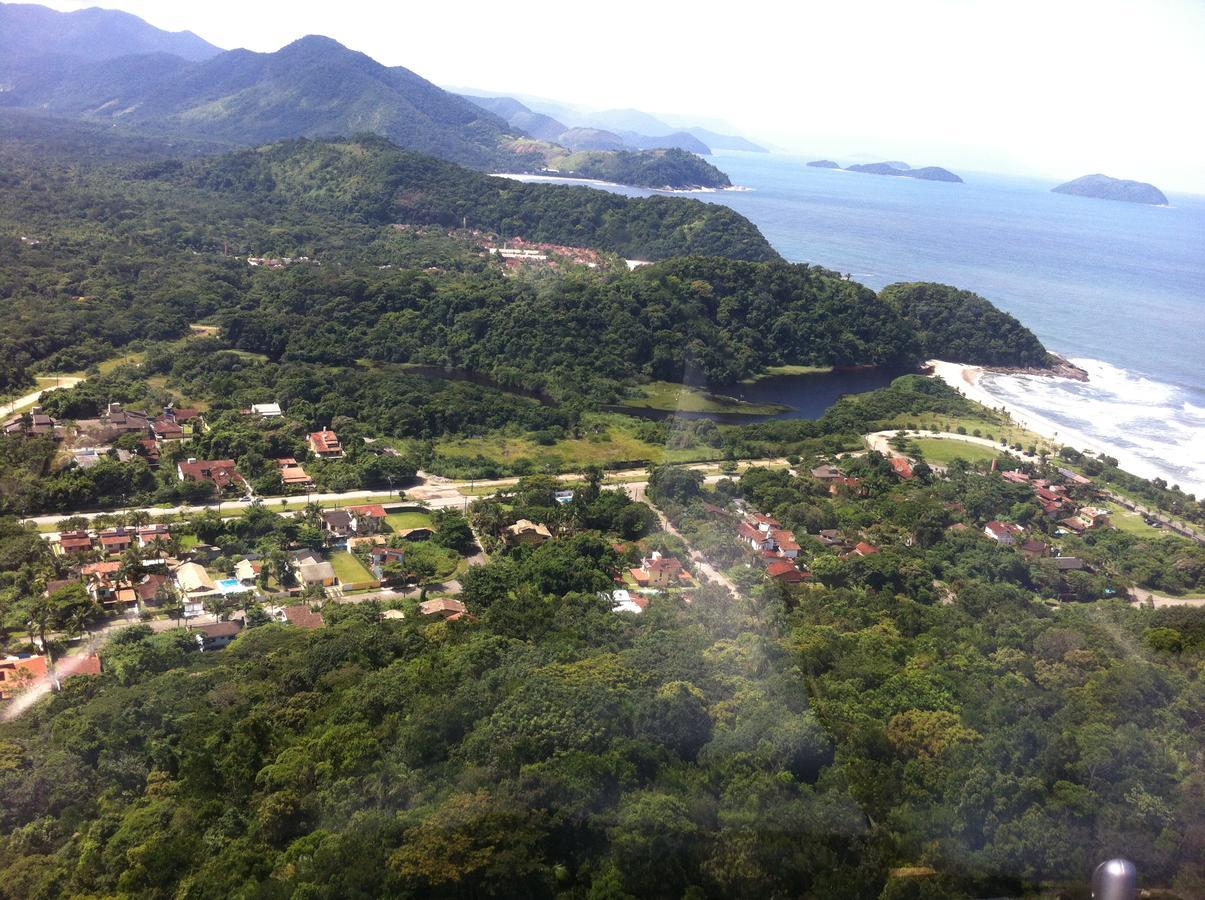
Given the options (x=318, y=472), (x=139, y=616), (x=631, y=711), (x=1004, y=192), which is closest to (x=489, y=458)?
(x=318, y=472)

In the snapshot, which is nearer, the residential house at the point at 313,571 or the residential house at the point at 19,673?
the residential house at the point at 19,673

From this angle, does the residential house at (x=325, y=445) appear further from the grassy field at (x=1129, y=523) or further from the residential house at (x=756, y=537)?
the grassy field at (x=1129, y=523)

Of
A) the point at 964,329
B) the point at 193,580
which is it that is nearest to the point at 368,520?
the point at 193,580

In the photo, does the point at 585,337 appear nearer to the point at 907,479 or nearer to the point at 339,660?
the point at 907,479

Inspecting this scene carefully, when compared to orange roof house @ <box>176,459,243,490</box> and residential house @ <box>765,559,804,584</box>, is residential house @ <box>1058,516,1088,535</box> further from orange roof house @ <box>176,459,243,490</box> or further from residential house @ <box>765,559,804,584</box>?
orange roof house @ <box>176,459,243,490</box>

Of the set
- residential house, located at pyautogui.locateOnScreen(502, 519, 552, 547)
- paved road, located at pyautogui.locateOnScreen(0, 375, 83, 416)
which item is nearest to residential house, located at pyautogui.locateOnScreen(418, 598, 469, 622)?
residential house, located at pyautogui.locateOnScreen(502, 519, 552, 547)

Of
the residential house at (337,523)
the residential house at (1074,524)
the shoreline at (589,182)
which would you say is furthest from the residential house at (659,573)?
the shoreline at (589,182)

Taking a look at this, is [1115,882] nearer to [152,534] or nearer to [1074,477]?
[152,534]
